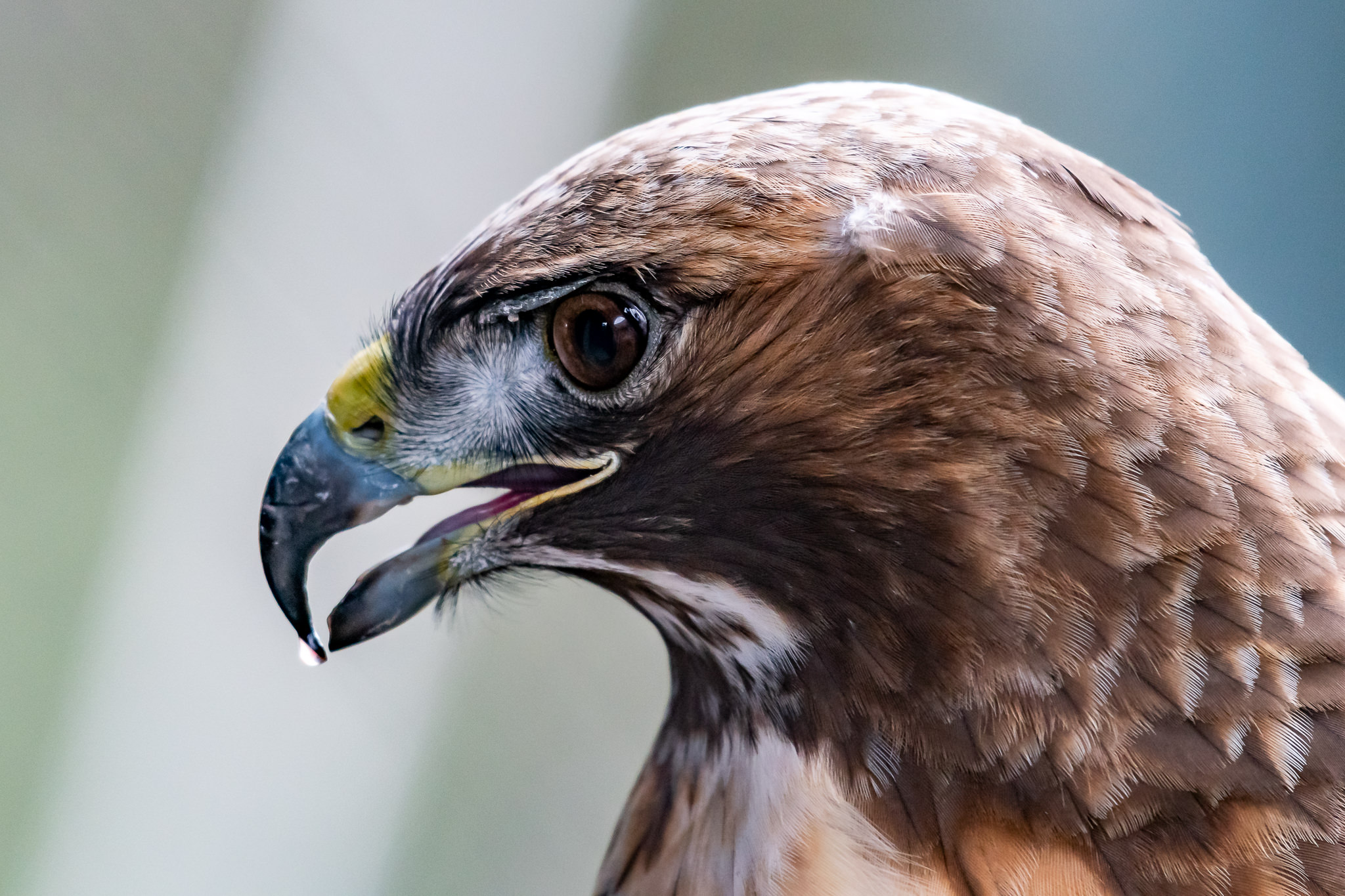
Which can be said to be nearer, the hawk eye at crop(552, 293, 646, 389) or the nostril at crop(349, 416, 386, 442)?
the hawk eye at crop(552, 293, 646, 389)

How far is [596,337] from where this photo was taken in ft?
2.50

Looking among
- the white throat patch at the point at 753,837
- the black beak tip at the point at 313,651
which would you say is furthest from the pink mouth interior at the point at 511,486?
the white throat patch at the point at 753,837

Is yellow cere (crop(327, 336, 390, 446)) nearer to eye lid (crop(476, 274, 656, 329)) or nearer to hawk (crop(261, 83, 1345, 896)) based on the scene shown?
hawk (crop(261, 83, 1345, 896))

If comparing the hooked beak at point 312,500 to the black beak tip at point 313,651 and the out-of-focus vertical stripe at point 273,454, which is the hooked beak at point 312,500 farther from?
the out-of-focus vertical stripe at point 273,454

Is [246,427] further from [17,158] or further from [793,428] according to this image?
[793,428]

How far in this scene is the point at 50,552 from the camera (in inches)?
71.5

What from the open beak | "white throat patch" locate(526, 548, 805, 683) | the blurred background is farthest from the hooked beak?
the blurred background

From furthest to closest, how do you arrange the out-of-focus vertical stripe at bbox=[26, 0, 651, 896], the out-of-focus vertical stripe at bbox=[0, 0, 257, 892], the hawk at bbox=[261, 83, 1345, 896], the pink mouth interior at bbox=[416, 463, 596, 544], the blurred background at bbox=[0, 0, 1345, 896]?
the out-of-focus vertical stripe at bbox=[26, 0, 651, 896] → the blurred background at bbox=[0, 0, 1345, 896] → the out-of-focus vertical stripe at bbox=[0, 0, 257, 892] → the pink mouth interior at bbox=[416, 463, 596, 544] → the hawk at bbox=[261, 83, 1345, 896]

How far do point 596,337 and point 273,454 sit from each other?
136 cm

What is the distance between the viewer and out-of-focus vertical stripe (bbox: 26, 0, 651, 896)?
6.20 ft

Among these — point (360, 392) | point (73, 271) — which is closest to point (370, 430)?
point (360, 392)

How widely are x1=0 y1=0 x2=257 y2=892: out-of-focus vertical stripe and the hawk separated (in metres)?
1.05

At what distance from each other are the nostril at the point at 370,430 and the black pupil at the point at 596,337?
20cm

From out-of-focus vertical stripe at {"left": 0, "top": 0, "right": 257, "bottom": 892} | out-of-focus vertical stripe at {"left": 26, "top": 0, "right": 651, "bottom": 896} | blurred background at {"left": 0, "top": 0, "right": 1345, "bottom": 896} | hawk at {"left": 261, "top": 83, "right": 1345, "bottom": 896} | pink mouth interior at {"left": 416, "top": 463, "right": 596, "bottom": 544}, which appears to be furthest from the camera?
out-of-focus vertical stripe at {"left": 26, "top": 0, "right": 651, "bottom": 896}
